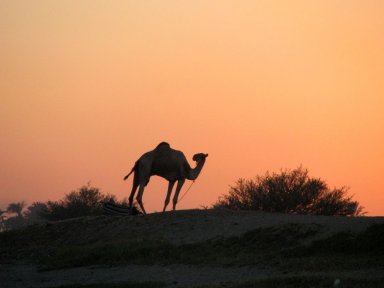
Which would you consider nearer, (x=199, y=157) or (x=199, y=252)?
(x=199, y=252)

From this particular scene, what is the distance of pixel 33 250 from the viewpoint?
1075 inches

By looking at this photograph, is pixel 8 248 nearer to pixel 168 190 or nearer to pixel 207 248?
pixel 168 190

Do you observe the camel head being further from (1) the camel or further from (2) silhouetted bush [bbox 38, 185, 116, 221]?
(2) silhouetted bush [bbox 38, 185, 116, 221]

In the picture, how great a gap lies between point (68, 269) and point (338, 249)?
715 cm

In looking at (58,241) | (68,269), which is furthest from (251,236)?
(58,241)

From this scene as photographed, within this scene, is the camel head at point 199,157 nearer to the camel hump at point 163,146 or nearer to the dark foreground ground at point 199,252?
the camel hump at point 163,146

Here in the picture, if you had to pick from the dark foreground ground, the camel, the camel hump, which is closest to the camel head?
the camel

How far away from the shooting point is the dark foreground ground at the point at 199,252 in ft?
57.6

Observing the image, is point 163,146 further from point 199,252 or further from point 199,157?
point 199,252

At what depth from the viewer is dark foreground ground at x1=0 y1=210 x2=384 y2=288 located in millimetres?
17562

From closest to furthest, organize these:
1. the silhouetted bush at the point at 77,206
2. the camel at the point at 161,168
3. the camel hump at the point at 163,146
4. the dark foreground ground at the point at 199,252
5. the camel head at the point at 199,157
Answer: the dark foreground ground at the point at 199,252 < the camel at the point at 161,168 < the camel hump at the point at 163,146 < the camel head at the point at 199,157 < the silhouetted bush at the point at 77,206

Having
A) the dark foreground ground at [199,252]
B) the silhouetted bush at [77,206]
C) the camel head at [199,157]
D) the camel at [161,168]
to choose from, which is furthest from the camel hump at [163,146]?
the silhouetted bush at [77,206]

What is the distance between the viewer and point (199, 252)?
2230 centimetres

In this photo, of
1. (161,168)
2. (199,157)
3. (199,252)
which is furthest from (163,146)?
(199,252)
